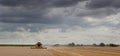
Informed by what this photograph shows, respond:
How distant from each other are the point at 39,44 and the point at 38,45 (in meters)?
0.87

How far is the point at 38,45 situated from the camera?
437ft

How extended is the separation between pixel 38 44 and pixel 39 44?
0.49 m

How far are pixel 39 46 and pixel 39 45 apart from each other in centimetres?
143

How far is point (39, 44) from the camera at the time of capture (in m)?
133

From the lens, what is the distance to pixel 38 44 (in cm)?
13288

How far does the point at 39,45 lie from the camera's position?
133m

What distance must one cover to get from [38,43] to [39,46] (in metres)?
1.53

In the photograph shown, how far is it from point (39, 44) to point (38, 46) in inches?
57.7

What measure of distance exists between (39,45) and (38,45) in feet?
1.53

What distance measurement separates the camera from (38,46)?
131625 millimetres

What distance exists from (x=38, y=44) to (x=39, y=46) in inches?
56.2

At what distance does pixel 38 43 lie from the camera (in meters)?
132
